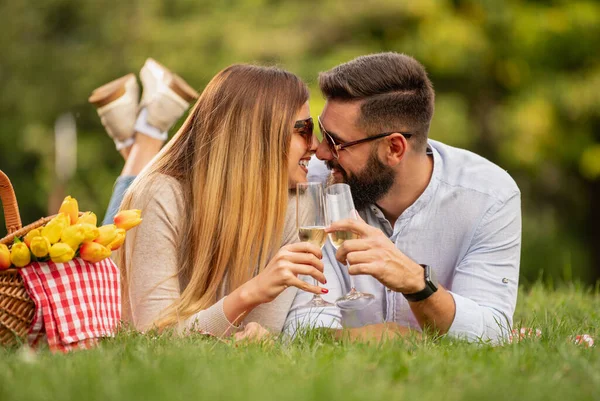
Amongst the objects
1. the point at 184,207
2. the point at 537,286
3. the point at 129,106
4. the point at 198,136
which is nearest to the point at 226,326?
the point at 184,207

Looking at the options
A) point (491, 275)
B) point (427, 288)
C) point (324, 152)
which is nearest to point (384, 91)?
point (324, 152)

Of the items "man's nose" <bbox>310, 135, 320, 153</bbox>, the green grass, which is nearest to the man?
"man's nose" <bbox>310, 135, 320, 153</bbox>

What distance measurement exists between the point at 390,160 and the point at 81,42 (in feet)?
44.6

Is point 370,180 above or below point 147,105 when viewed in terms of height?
below

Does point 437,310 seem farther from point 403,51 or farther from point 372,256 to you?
point 403,51

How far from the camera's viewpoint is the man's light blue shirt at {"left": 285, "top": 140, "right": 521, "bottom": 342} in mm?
4203

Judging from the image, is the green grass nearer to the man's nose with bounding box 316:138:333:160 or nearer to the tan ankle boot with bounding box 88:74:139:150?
the man's nose with bounding box 316:138:333:160

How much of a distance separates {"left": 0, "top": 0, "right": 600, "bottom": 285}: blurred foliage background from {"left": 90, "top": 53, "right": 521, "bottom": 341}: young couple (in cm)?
653

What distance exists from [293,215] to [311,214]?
2.60ft

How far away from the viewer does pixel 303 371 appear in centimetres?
281

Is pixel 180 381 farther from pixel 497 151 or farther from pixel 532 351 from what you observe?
pixel 497 151

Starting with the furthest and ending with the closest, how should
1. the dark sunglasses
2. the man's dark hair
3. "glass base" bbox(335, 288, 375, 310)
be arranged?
1. the man's dark hair
2. the dark sunglasses
3. "glass base" bbox(335, 288, 375, 310)

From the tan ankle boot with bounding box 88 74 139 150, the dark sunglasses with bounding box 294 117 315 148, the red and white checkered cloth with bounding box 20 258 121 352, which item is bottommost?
the red and white checkered cloth with bounding box 20 258 121 352

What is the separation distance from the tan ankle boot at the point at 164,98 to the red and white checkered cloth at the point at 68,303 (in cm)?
242
